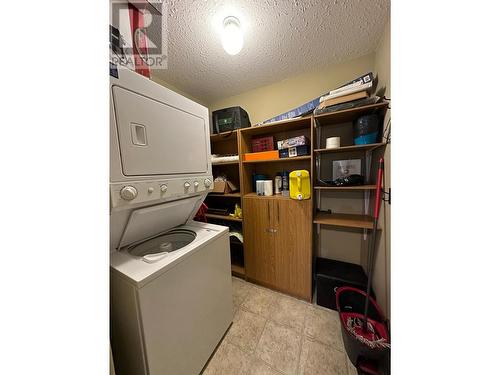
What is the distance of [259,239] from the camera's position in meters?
1.75

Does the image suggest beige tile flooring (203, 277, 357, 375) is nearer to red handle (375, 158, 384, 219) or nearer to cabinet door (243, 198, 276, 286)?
cabinet door (243, 198, 276, 286)

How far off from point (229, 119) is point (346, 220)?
5.53 ft

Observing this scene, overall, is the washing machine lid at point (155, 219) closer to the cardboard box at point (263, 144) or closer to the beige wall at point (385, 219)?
the cardboard box at point (263, 144)

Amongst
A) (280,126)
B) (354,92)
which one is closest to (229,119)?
(280,126)

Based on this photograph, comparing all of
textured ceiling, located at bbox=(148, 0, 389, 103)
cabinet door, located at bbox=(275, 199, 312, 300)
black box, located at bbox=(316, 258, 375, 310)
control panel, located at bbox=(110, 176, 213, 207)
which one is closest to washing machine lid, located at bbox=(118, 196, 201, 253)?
control panel, located at bbox=(110, 176, 213, 207)

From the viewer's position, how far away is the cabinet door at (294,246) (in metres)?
1.53

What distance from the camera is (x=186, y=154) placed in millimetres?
1062

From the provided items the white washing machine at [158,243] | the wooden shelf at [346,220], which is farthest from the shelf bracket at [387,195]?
the white washing machine at [158,243]

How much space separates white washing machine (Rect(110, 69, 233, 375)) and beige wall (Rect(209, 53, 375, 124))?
1.10 meters

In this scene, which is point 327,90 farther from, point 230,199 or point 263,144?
point 230,199

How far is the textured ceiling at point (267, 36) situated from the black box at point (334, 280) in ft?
7.10

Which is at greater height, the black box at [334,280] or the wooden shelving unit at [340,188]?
the wooden shelving unit at [340,188]

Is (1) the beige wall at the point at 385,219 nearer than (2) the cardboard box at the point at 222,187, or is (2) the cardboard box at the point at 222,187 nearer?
(1) the beige wall at the point at 385,219
